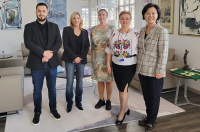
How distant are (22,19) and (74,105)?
4200mm

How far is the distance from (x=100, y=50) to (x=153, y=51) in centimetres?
86

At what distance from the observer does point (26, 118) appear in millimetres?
2812

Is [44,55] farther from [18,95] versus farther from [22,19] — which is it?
[22,19]

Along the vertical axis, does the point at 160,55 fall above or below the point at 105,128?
above

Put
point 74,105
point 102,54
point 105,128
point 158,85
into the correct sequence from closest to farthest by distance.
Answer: point 158,85, point 105,128, point 102,54, point 74,105

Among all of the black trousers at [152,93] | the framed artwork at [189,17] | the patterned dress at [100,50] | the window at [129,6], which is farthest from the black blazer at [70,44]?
the window at [129,6]

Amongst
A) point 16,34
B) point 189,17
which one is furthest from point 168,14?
point 16,34

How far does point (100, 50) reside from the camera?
2768 millimetres

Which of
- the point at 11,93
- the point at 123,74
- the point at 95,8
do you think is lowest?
the point at 11,93

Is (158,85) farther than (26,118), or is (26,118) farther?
(26,118)

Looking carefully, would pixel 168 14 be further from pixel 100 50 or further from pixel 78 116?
pixel 78 116

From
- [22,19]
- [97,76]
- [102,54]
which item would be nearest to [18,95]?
[97,76]

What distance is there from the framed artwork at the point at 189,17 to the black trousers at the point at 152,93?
2.01 m

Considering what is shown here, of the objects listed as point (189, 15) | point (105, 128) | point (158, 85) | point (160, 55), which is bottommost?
point (105, 128)
